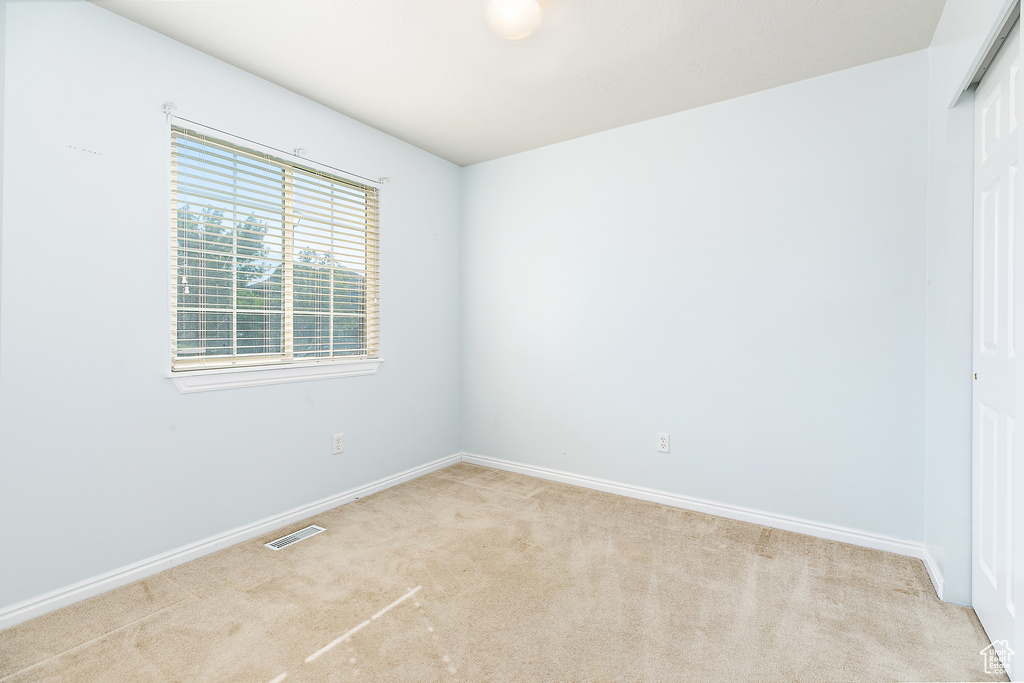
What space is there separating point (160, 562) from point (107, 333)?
104 centimetres

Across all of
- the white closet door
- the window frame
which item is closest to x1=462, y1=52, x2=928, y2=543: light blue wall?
the white closet door

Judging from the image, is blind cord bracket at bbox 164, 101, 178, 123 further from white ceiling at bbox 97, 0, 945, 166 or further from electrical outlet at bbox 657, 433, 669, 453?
electrical outlet at bbox 657, 433, 669, 453

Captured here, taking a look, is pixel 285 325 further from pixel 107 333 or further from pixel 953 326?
pixel 953 326

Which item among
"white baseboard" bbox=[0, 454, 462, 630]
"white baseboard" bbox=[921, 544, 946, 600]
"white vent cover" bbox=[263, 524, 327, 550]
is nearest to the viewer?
"white baseboard" bbox=[0, 454, 462, 630]

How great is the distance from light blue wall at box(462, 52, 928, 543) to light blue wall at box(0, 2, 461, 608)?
1.63 meters

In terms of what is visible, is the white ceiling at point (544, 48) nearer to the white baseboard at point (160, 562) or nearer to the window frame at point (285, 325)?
the window frame at point (285, 325)

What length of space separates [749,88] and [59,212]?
3.31 metres

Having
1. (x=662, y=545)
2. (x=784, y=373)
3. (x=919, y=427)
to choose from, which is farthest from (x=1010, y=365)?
(x=662, y=545)

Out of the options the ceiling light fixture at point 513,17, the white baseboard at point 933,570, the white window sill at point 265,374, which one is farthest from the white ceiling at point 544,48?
the white baseboard at point 933,570

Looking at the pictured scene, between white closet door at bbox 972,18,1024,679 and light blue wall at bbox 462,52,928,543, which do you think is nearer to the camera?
white closet door at bbox 972,18,1024,679

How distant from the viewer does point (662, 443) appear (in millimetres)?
3037

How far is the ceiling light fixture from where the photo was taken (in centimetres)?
188

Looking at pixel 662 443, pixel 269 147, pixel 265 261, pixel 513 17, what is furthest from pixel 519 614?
pixel 269 147

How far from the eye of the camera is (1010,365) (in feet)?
4.92
